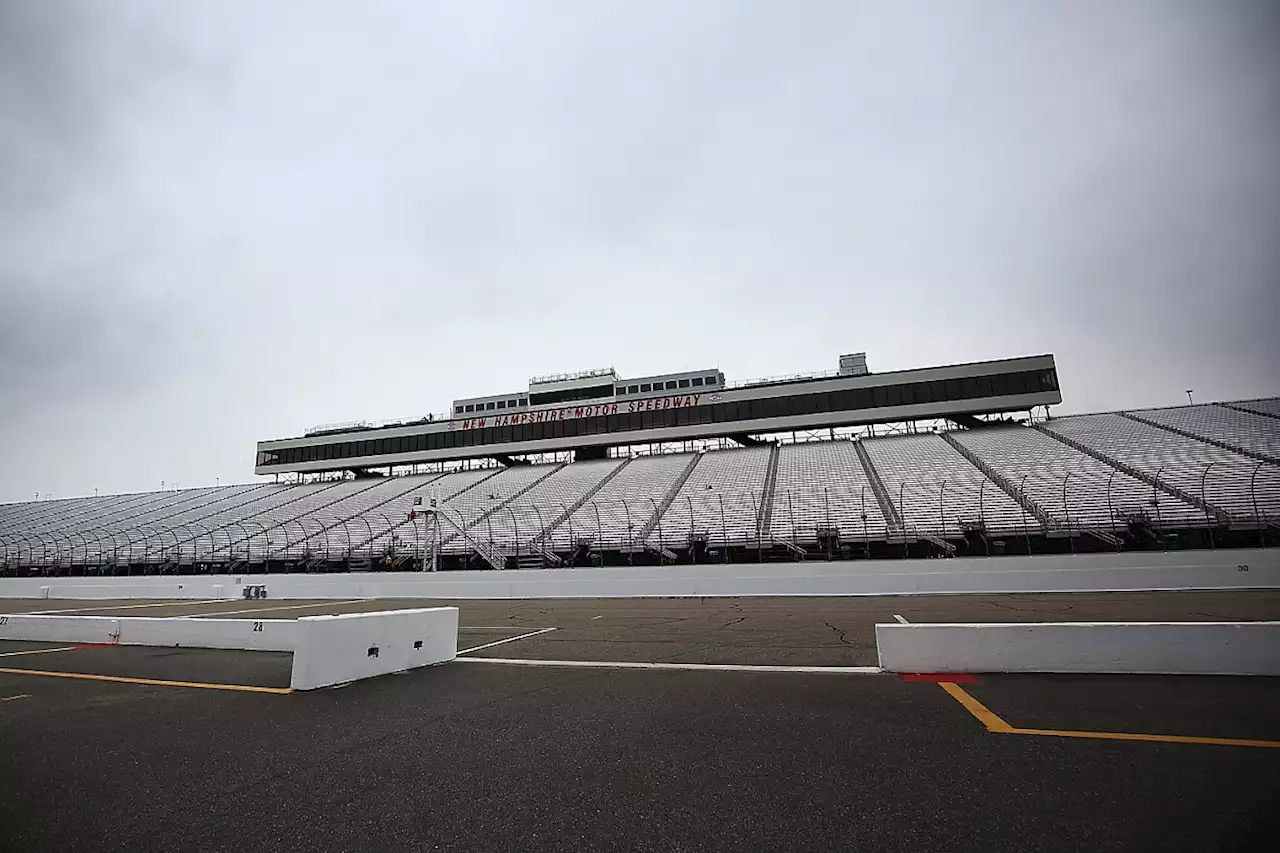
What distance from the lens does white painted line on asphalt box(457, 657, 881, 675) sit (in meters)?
7.54

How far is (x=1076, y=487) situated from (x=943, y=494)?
4.91 meters

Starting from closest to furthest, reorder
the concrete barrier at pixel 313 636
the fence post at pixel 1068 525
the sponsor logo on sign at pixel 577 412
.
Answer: the concrete barrier at pixel 313 636
the fence post at pixel 1068 525
the sponsor logo on sign at pixel 577 412

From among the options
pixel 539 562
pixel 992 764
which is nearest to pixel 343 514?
pixel 539 562

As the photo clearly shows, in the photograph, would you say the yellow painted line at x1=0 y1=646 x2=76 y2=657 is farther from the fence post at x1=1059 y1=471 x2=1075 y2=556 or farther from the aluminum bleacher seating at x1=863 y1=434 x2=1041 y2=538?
the fence post at x1=1059 y1=471 x2=1075 y2=556

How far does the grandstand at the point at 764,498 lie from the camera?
2270 centimetres

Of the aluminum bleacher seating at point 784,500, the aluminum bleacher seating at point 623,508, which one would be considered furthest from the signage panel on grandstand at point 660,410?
the aluminum bleacher seating at point 623,508

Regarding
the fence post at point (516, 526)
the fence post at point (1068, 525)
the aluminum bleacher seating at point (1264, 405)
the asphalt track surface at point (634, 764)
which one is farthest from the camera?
the aluminum bleacher seating at point (1264, 405)

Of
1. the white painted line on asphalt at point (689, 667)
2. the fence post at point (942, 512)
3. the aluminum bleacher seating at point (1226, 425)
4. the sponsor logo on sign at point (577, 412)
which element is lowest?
the white painted line on asphalt at point (689, 667)

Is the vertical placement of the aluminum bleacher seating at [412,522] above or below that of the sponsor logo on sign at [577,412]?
below

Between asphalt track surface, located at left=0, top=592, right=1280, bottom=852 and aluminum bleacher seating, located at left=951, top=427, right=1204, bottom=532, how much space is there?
61.9 ft

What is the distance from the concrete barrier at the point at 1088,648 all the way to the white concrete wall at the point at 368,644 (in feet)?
19.3

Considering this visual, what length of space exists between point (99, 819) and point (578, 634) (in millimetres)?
8932

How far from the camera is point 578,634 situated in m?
12.0

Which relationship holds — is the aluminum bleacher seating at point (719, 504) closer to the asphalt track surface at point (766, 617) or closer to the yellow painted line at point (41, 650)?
the asphalt track surface at point (766, 617)
